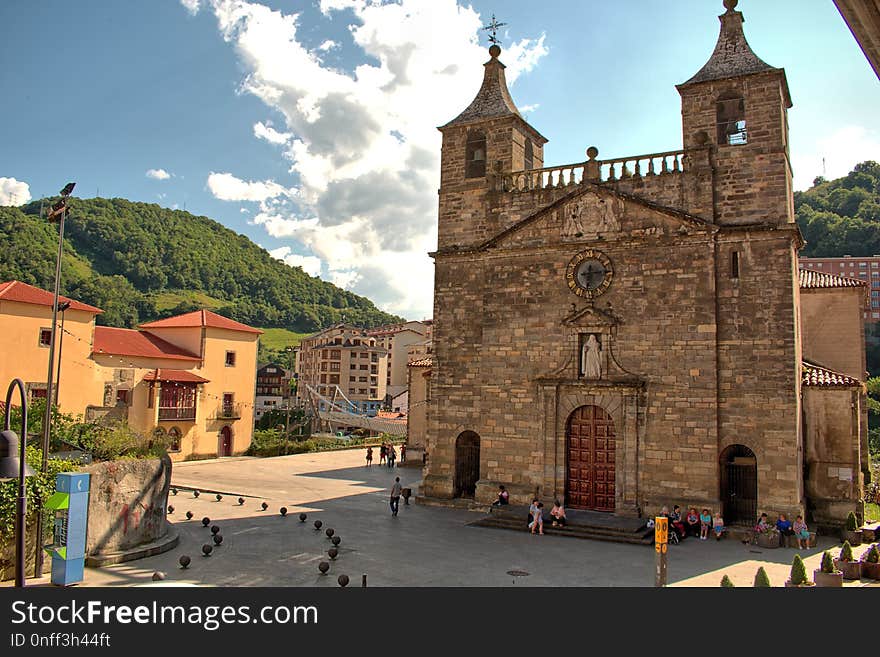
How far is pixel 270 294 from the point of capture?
518 feet

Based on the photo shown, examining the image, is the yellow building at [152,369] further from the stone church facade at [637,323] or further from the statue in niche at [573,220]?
the statue in niche at [573,220]

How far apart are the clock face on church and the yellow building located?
24141 mm

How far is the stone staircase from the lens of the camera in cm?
2039

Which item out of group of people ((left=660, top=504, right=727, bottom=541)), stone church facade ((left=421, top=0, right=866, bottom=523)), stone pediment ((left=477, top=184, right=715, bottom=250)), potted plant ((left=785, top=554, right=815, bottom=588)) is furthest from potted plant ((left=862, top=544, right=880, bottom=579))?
stone pediment ((left=477, top=184, right=715, bottom=250))

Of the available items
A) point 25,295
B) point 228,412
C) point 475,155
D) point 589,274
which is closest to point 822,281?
point 589,274

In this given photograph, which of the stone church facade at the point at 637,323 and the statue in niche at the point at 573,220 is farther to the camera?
the statue in niche at the point at 573,220

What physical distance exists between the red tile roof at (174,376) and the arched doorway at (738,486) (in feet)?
106

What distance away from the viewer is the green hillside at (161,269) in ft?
326

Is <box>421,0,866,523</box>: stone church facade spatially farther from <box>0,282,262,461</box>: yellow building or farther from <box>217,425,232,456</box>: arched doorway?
<box>217,425,232,456</box>: arched doorway

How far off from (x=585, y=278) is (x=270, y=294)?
14112cm

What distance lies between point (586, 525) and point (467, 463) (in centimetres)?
622

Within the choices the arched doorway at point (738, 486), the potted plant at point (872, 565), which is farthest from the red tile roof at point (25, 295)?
the potted plant at point (872, 565)
